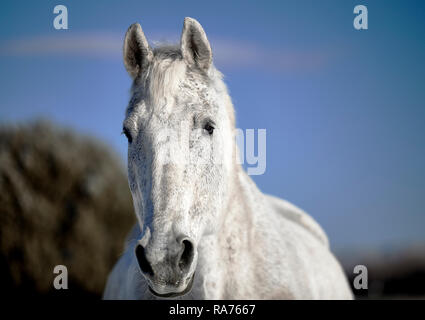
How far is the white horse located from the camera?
200cm

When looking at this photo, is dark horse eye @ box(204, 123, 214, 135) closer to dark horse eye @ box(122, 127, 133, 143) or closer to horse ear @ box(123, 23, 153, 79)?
dark horse eye @ box(122, 127, 133, 143)

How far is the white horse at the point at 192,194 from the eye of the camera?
1999mm

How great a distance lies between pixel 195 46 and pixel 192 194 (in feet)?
3.35

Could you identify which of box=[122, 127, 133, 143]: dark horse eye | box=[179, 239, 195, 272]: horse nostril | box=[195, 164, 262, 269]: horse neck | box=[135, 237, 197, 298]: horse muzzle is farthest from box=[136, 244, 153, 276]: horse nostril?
box=[122, 127, 133, 143]: dark horse eye

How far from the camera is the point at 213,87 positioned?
A: 256 cm

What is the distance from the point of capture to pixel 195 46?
255cm

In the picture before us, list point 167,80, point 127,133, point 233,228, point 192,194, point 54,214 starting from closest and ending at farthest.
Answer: point 192,194, point 167,80, point 127,133, point 233,228, point 54,214

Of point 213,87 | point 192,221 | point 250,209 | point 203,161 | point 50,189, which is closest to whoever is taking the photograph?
point 192,221

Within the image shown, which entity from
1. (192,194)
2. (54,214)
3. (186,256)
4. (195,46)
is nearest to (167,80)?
(195,46)

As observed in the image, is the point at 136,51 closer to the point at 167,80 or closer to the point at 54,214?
the point at 167,80

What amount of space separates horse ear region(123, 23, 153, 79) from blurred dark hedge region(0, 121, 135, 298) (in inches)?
299
